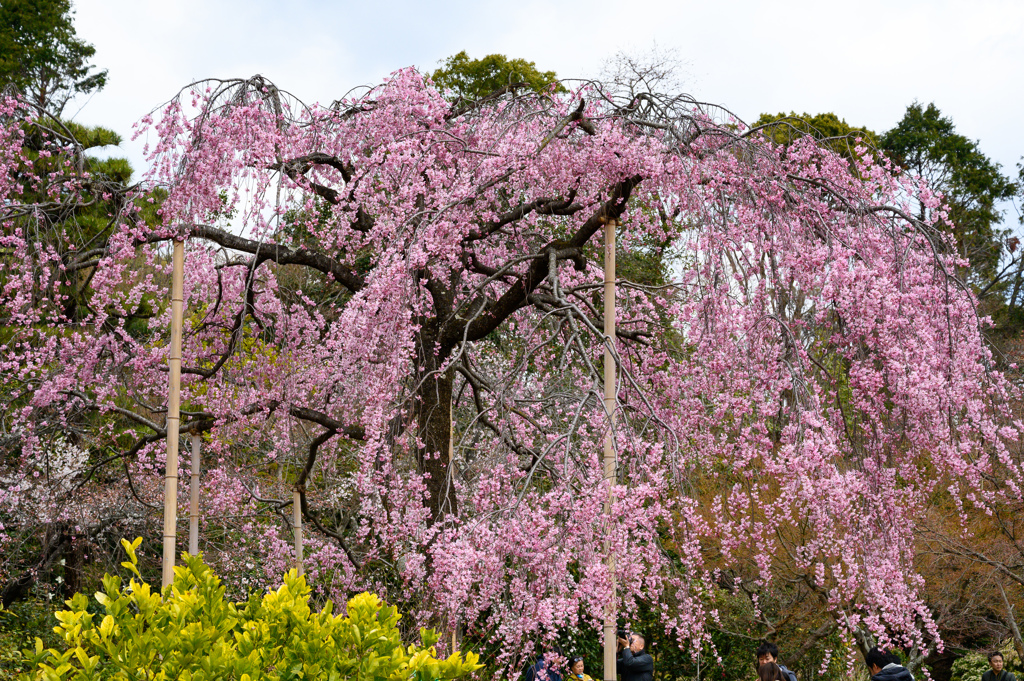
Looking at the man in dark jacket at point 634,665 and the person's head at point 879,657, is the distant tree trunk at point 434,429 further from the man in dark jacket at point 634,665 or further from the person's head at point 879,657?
the person's head at point 879,657

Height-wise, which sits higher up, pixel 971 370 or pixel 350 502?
pixel 971 370

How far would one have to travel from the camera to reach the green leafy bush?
2.53 meters

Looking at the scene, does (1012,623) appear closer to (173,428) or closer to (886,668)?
(886,668)

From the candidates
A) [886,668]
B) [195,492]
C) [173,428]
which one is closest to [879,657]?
[886,668]

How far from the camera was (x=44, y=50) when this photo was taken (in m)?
15.2

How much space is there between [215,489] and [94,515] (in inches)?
91.9

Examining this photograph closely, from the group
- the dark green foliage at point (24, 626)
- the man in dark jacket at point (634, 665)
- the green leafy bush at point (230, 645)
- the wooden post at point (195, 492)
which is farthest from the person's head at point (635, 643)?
the dark green foliage at point (24, 626)

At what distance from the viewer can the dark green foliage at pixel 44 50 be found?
14.6 meters

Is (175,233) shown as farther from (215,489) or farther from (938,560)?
(938,560)

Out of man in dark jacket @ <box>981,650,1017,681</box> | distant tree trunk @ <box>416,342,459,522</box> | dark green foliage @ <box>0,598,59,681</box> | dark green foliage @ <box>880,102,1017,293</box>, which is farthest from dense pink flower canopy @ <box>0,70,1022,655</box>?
dark green foliage @ <box>880,102,1017,293</box>

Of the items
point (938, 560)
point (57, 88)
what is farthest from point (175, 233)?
point (57, 88)

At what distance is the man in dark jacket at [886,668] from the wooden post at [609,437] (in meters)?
1.66

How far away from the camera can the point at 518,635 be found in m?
4.68

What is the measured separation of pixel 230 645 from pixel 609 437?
217cm
